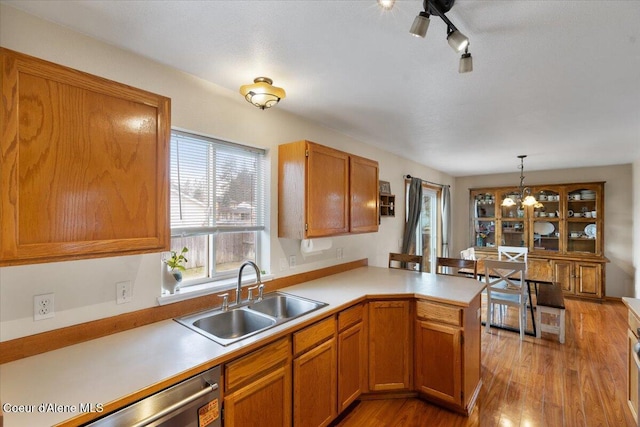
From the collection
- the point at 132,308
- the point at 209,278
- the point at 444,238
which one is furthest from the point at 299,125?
the point at 444,238

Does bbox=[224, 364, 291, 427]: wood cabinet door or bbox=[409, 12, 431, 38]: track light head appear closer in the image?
bbox=[409, 12, 431, 38]: track light head

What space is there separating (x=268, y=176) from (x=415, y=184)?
9.76ft

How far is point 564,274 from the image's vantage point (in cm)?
521

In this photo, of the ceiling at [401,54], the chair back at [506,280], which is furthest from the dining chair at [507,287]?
the ceiling at [401,54]

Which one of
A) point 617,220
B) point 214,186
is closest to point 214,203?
point 214,186

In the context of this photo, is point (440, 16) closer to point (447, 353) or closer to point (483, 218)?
point (447, 353)

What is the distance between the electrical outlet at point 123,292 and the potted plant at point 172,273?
202mm

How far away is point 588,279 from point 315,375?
221 inches

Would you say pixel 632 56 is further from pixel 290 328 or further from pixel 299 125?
pixel 290 328

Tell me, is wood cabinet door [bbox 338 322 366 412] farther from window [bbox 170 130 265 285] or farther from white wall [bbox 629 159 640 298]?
white wall [bbox 629 159 640 298]

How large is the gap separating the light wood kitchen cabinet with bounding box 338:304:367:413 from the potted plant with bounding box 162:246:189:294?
1.11m

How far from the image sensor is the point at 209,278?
2174 millimetres

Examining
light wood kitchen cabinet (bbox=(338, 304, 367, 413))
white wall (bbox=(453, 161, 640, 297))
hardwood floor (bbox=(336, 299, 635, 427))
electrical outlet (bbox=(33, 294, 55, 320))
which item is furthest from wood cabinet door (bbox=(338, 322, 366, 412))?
white wall (bbox=(453, 161, 640, 297))

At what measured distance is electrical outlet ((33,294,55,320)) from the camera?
136 centimetres
